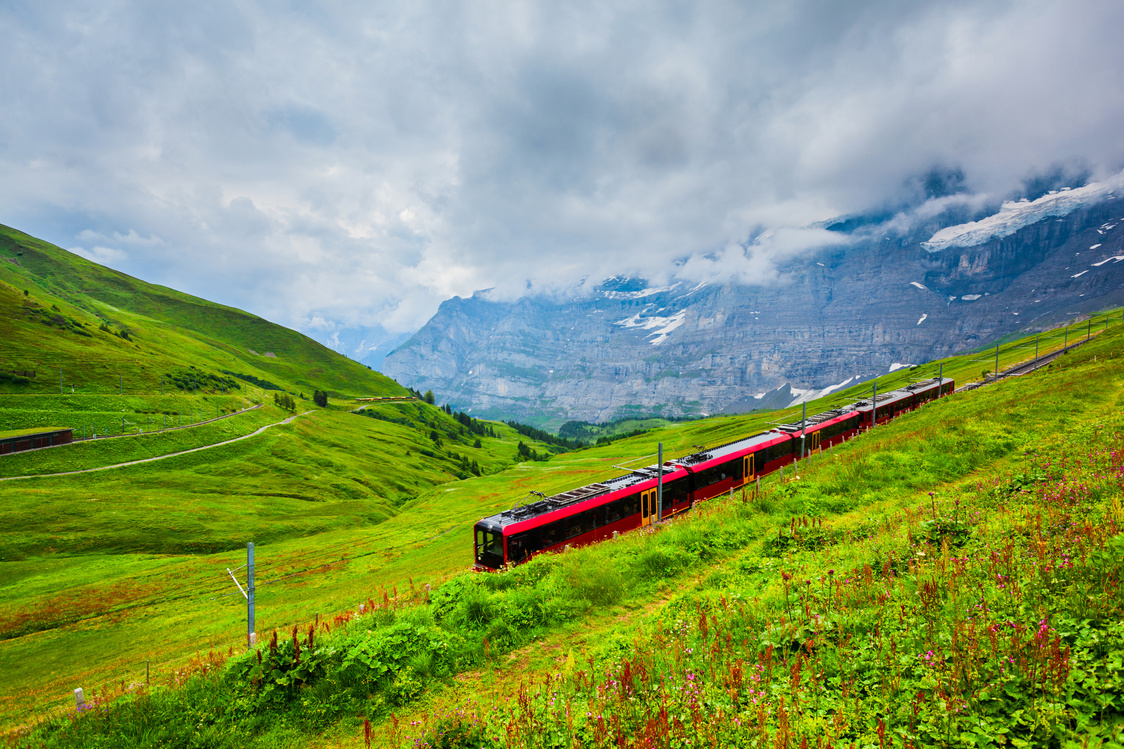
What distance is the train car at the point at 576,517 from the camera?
27.5 m

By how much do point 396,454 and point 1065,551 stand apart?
157m

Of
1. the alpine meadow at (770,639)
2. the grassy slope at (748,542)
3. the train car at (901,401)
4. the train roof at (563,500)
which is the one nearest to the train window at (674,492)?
the train roof at (563,500)

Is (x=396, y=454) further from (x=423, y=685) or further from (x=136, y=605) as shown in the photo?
(x=423, y=685)

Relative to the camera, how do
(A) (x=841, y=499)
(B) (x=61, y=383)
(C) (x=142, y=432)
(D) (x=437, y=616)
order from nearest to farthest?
(D) (x=437, y=616), (A) (x=841, y=499), (C) (x=142, y=432), (B) (x=61, y=383)

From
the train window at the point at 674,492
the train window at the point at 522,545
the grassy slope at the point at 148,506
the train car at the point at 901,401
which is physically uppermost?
the train car at the point at 901,401

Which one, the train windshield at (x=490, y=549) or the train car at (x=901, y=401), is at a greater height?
the train car at (x=901, y=401)

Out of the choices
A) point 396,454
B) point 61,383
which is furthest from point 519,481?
point 61,383

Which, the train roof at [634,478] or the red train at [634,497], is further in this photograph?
the train roof at [634,478]

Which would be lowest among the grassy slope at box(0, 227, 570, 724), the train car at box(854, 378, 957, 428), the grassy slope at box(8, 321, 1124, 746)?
the grassy slope at box(0, 227, 570, 724)

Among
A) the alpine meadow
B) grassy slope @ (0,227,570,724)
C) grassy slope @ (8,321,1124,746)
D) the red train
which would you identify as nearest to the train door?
the red train

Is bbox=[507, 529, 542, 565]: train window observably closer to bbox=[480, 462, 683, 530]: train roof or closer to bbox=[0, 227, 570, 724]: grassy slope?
bbox=[480, 462, 683, 530]: train roof

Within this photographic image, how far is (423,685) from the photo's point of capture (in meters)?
9.08

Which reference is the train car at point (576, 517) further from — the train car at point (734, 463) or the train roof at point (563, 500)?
the train car at point (734, 463)

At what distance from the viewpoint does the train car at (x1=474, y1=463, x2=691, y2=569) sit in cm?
2753
